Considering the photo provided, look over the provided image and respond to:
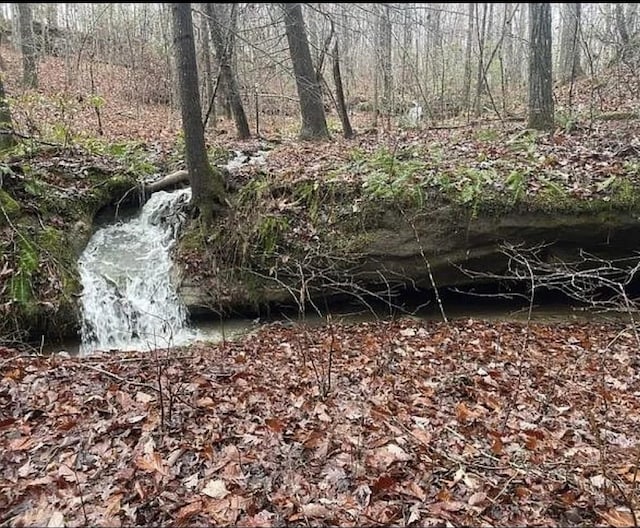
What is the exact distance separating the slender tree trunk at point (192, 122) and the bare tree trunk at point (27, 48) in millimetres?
11262

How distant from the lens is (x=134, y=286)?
8.00 m

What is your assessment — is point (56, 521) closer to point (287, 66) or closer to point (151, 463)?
point (151, 463)

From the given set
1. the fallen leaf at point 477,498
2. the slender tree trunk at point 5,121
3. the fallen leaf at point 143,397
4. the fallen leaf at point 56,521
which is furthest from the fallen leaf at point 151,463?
the slender tree trunk at point 5,121

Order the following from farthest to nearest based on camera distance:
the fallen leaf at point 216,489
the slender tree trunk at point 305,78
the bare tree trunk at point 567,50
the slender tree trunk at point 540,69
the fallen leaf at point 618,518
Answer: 1. the bare tree trunk at point 567,50
2. the slender tree trunk at point 305,78
3. the slender tree trunk at point 540,69
4. the fallen leaf at point 216,489
5. the fallen leaf at point 618,518

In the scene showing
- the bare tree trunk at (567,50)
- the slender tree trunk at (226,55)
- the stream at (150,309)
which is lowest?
the stream at (150,309)

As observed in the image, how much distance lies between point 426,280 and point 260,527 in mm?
5669

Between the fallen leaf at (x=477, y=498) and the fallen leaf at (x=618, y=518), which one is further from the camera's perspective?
the fallen leaf at (x=477, y=498)

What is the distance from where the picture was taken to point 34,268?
22.4 feet

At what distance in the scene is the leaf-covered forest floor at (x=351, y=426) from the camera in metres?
2.88

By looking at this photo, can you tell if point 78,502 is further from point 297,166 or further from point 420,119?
point 420,119

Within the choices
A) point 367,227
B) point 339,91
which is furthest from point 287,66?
point 367,227

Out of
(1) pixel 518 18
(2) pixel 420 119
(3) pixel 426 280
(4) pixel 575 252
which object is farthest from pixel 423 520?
(1) pixel 518 18

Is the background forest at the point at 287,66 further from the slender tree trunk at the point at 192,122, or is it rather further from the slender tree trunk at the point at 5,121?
the slender tree trunk at the point at 192,122

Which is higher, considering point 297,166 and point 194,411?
point 297,166
